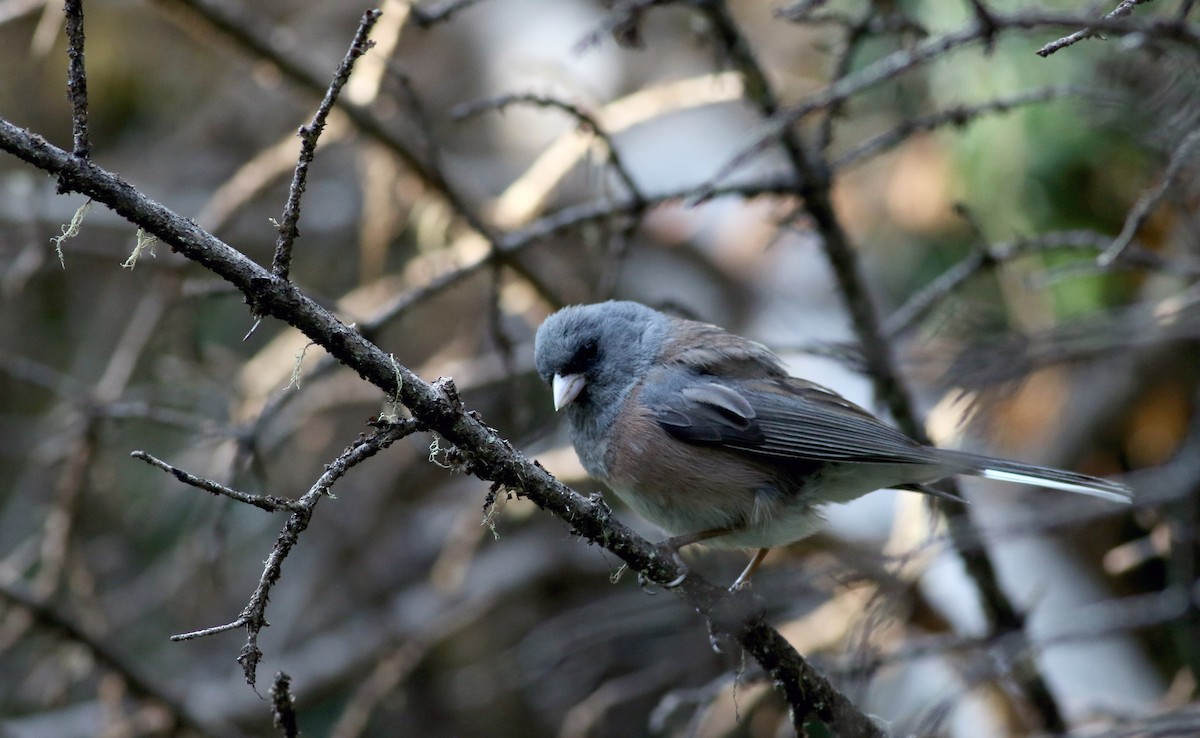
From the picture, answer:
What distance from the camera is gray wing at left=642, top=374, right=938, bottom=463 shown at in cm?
307

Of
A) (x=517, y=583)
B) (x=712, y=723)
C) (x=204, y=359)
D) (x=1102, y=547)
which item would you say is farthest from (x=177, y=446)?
(x=1102, y=547)

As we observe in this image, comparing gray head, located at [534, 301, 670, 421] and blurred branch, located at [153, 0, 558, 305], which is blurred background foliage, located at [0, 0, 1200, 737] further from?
gray head, located at [534, 301, 670, 421]

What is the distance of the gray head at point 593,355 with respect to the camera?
10.9ft

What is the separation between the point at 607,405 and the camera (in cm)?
334

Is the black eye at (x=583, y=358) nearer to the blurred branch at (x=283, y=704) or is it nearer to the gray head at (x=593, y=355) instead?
the gray head at (x=593, y=355)

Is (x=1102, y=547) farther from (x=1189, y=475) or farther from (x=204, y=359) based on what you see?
(x=204, y=359)

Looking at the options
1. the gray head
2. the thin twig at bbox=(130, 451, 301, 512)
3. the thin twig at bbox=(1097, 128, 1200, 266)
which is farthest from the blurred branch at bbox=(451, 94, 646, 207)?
the thin twig at bbox=(130, 451, 301, 512)

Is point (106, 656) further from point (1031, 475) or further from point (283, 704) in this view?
point (1031, 475)

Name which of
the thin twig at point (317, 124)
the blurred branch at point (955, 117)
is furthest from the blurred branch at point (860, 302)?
the thin twig at point (317, 124)

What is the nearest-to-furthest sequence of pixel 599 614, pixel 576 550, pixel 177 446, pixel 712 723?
pixel 599 614 < pixel 712 723 < pixel 576 550 < pixel 177 446

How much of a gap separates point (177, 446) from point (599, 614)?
380 cm

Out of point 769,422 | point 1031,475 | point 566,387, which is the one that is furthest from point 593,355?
point 1031,475

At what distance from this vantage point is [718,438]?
125 inches

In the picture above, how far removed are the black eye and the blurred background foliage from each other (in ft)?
1.47
